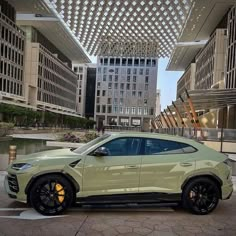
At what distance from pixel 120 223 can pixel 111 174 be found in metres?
0.91

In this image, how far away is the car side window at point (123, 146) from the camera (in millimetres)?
6828

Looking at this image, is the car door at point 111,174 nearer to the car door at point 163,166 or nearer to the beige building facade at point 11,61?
the car door at point 163,166

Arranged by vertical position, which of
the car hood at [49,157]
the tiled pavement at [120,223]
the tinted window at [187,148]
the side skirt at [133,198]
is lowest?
the tiled pavement at [120,223]

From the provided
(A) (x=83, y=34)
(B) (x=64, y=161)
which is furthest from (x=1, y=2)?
(B) (x=64, y=161)

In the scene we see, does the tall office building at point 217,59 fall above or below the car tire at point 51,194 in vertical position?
above

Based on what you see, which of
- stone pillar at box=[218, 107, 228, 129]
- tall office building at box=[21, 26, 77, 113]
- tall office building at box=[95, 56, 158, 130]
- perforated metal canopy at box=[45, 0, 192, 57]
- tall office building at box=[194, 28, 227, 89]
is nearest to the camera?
stone pillar at box=[218, 107, 228, 129]

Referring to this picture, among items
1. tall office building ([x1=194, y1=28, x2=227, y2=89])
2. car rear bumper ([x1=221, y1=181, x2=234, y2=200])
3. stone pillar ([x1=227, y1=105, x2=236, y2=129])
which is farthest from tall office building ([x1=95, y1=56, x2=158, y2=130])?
car rear bumper ([x1=221, y1=181, x2=234, y2=200])

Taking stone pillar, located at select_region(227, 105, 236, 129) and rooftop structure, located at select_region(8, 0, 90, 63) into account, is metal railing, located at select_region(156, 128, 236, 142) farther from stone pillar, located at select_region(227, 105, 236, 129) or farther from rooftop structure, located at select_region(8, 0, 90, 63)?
rooftop structure, located at select_region(8, 0, 90, 63)

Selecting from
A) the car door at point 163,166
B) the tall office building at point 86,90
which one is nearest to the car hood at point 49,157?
the car door at point 163,166

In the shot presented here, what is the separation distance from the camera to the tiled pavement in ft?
18.2

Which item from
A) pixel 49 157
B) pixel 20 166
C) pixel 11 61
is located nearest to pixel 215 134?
pixel 49 157

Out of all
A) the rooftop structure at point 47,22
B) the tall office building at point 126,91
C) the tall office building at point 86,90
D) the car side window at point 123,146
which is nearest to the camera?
the car side window at point 123,146

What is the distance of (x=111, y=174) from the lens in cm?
655

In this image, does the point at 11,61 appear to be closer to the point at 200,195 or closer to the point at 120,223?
the point at 200,195
